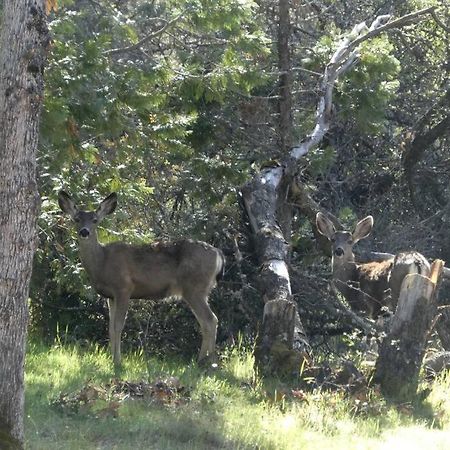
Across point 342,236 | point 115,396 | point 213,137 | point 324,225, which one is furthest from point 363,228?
point 115,396

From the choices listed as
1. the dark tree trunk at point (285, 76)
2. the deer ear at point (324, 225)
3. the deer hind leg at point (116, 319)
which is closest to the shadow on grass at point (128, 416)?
the deer hind leg at point (116, 319)

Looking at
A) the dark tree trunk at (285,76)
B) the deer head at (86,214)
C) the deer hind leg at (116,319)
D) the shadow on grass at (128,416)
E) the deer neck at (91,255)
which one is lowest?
the shadow on grass at (128,416)

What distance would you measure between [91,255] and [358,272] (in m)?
4.54

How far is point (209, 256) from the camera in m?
13.1

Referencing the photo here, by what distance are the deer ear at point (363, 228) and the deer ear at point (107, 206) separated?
13.5ft

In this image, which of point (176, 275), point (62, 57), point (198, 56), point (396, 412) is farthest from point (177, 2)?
point (396, 412)

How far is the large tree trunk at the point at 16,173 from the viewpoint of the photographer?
6.98m

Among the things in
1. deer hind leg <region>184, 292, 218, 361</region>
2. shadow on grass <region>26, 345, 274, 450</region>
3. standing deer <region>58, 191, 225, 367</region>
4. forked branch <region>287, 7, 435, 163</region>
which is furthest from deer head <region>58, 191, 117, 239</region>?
forked branch <region>287, 7, 435, 163</region>

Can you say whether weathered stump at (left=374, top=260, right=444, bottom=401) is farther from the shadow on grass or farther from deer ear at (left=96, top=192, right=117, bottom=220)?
deer ear at (left=96, top=192, right=117, bottom=220)

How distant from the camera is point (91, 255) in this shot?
1323 cm

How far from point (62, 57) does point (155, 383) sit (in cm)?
371

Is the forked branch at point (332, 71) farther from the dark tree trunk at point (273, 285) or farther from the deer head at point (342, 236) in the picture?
the deer head at point (342, 236)

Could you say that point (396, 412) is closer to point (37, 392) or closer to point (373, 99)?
point (37, 392)

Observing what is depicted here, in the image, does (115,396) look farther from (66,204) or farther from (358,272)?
(358,272)
